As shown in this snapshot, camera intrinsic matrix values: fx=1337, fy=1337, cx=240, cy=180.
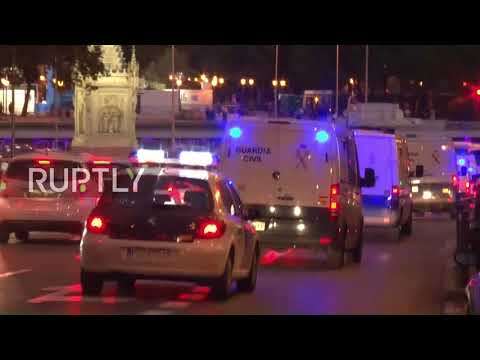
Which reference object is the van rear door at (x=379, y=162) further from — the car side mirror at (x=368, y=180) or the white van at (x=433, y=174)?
the white van at (x=433, y=174)

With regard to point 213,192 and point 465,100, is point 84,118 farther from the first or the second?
point 213,192

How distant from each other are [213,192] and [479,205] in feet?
11.8

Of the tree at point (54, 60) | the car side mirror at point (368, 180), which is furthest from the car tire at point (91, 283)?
the tree at point (54, 60)

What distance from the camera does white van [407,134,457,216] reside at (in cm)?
3919

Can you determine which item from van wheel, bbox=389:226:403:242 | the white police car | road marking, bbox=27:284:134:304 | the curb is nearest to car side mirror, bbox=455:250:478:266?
the curb

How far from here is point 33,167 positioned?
78.9 feet

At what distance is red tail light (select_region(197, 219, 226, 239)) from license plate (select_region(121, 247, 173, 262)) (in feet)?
1.46

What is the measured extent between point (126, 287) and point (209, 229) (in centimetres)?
180

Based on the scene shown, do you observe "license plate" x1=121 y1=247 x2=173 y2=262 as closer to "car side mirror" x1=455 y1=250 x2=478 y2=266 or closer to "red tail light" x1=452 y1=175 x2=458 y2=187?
"car side mirror" x1=455 y1=250 x2=478 y2=266

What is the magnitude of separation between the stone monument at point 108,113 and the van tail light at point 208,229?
5280cm

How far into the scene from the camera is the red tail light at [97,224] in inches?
650

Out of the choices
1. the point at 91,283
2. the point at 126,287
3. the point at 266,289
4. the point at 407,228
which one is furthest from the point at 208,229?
the point at 407,228
